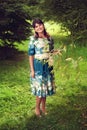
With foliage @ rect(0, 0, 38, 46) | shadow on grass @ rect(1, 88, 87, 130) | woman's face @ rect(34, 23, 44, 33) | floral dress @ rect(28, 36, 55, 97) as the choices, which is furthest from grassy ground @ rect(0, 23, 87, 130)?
foliage @ rect(0, 0, 38, 46)

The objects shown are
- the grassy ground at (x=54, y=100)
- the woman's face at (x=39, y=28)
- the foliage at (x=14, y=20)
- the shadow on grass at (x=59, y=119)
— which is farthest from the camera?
the foliage at (x=14, y=20)

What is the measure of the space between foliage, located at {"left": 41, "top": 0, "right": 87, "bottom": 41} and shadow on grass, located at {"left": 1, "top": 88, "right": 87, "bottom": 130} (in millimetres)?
1527

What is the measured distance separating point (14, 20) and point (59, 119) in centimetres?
547

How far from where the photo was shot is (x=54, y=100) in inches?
331

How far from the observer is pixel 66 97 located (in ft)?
28.4

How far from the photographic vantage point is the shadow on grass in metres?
6.70

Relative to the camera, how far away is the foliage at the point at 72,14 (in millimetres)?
6113

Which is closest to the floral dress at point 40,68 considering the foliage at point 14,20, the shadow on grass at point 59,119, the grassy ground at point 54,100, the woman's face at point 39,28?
the woman's face at point 39,28

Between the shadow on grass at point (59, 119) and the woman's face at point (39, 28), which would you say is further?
the woman's face at point (39, 28)

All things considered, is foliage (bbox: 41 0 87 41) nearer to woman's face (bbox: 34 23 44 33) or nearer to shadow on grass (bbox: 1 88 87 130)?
woman's face (bbox: 34 23 44 33)

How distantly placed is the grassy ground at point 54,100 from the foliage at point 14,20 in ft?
4.04

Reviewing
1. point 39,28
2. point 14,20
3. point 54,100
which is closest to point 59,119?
point 54,100

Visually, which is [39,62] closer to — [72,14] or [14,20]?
[72,14]

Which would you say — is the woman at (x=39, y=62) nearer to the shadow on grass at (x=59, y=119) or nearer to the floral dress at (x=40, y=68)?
the floral dress at (x=40, y=68)
